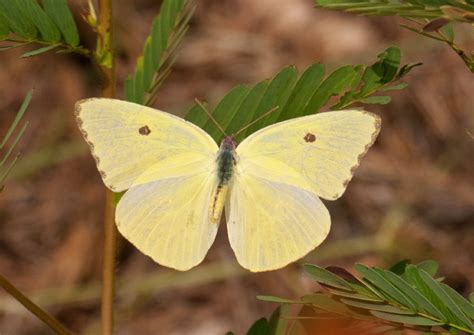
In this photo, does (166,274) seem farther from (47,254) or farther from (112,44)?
(112,44)

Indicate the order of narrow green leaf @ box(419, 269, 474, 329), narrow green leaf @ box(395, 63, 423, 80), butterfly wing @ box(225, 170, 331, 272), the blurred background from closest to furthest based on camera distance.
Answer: narrow green leaf @ box(419, 269, 474, 329), narrow green leaf @ box(395, 63, 423, 80), butterfly wing @ box(225, 170, 331, 272), the blurred background

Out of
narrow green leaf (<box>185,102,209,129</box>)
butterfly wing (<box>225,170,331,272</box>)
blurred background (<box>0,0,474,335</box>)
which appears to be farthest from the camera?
blurred background (<box>0,0,474,335</box>)

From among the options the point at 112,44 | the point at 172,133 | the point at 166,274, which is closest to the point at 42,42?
the point at 112,44

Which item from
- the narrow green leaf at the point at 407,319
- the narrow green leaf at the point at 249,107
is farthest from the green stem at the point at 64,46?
the narrow green leaf at the point at 407,319

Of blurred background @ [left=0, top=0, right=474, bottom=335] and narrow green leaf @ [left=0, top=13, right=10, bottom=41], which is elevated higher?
narrow green leaf @ [left=0, top=13, right=10, bottom=41]

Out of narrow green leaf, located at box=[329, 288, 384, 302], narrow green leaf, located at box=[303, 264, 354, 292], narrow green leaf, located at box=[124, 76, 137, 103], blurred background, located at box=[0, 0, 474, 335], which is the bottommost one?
blurred background, located at box=[0, 0, 474, 335]

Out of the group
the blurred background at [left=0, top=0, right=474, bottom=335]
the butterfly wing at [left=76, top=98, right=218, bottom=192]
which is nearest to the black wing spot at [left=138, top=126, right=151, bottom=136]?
the butterfly wing at [left=76, top=98, right=218, bottom=192]

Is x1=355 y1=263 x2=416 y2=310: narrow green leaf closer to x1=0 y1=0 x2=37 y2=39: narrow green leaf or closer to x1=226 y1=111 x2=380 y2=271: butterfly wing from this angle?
x1=226 y1=111 x2=380 y2=271: butterfly wing
